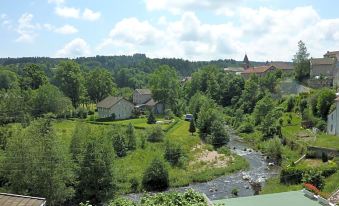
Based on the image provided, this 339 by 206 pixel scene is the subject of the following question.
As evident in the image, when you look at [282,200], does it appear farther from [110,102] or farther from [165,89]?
[165,89]

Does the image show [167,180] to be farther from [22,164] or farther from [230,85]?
[230,85]

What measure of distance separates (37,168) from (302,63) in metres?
58.1

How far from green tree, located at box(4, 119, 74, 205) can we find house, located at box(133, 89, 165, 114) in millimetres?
49379

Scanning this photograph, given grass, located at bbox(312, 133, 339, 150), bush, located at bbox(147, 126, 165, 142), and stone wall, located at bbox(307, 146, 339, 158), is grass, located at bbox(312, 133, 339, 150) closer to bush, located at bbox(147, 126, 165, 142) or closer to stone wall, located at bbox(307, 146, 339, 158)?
stone wall, located at bbox(307, 146, 339, 158)

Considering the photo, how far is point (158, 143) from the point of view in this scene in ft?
153

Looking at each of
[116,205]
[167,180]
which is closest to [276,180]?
[167,180]

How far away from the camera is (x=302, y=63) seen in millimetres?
73438

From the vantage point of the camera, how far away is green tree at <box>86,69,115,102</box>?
80.8 m

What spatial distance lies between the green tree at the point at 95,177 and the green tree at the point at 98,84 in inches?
2015

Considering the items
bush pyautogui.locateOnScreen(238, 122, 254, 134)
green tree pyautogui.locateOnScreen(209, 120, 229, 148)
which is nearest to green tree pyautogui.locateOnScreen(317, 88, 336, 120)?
bush pyautogui.locateOnScreen(238, 122, 254, 134)

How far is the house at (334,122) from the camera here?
44156mm

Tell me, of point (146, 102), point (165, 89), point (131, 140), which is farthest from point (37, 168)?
point (146, 102)

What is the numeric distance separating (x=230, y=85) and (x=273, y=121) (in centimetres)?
3221

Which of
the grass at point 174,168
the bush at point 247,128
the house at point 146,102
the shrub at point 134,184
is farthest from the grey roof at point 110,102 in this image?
the shrub at point 134,184
